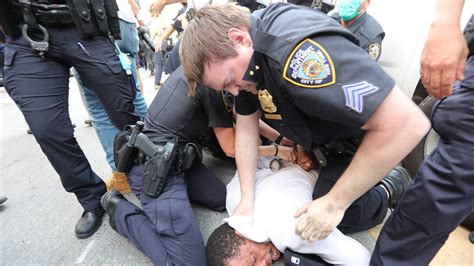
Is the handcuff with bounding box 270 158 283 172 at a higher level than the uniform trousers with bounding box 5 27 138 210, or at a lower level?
lower

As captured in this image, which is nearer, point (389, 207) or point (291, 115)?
point (291, 115)

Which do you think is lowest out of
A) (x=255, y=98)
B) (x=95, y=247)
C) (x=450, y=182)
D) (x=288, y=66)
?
(x=95, y=247)

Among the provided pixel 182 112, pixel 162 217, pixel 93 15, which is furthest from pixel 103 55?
pixel 162 217

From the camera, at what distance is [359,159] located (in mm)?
844

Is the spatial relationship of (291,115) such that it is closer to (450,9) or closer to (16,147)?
(450,9)

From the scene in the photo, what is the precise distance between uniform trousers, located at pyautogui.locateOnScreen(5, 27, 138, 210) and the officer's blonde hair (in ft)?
1.96

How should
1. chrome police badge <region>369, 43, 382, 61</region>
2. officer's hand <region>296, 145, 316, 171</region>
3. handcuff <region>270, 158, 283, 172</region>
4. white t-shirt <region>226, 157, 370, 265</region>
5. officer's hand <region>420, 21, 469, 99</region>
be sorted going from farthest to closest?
chrome police badge <region>369, 43, 382, 61</region>, handcuff <region>270, 158, 283, 172</region>, officer's hand <region>296, 145, 316, 171</region>, white t-shirt <region>226, 157, 370, 265</region>, officer's hand <region>420, 21, 469, 99</region>

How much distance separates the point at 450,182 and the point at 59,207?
6.28 ft

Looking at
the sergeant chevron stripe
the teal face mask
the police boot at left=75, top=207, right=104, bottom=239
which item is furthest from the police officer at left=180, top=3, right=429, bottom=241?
the teal face mask

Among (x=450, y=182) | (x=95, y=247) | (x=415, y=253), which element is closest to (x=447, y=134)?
(x=450, y=182)

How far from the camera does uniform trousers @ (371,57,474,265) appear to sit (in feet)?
2.62

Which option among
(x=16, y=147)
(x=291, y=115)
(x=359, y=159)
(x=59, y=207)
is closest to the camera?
(x=359, y=159)

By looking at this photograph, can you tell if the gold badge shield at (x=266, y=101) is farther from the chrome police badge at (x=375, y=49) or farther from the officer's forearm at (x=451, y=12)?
the chrome police badge at (x=375, y=49)

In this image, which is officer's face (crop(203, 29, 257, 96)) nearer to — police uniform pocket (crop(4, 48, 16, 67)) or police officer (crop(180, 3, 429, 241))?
police officer (crop(180, 3, 429, 241))
